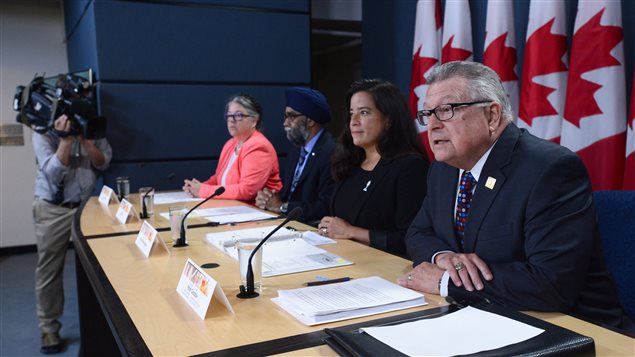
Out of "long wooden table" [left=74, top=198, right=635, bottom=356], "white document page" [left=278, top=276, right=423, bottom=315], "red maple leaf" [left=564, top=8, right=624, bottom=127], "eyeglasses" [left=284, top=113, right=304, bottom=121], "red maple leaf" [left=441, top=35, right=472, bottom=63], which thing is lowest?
"long wooden table" [left=74, top=198, right=635, bottom=356]

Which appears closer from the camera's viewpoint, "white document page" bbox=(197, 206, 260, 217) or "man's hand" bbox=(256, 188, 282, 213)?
"white document page" bbox=(197, 206, 260, 217)

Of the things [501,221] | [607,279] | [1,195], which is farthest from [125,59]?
[607,279]

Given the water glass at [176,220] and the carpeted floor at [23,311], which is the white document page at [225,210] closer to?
the water glass at [176,220]

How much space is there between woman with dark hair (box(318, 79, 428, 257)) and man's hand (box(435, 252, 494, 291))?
653 mm

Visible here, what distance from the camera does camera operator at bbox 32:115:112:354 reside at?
2.87 m

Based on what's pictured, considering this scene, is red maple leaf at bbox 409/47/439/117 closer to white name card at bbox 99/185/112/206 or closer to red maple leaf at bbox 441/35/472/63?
red maple leaf at bbox 441/35/472/63

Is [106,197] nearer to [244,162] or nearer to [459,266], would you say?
[244,162]

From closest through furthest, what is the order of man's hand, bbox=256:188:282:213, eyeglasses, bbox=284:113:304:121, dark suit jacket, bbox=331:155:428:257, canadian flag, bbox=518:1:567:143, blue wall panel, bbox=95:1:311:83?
dark suit jacket, bbox=331:155:428:257 → canadian flag, bbox=518:1:567:143 → man's hand, bbox=256:188:282:213 → eyeglasses, bbox=284:113:304:121 → blue wall panel, bbox=95:1:311:83

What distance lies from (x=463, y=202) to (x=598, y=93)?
1098 millimetres

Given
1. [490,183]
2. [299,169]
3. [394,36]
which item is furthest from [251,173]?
[490,183]

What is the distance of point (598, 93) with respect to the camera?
2.16 metres

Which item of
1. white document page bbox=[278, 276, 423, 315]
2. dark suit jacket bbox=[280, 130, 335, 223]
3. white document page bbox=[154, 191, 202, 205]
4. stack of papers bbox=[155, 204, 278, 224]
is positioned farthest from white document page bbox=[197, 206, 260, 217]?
white document page bbox=[278, 276, 423, 315]

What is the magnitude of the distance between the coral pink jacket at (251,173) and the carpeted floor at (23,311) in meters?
1.20

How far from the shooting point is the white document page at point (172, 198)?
285 centimetres
